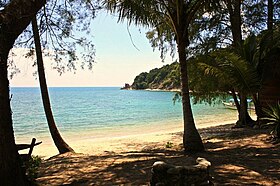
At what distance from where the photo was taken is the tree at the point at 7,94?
4199 millimetres

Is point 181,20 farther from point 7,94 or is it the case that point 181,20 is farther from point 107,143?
point 107,143

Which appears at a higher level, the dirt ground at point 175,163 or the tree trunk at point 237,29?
the tree trunk at point 237,29

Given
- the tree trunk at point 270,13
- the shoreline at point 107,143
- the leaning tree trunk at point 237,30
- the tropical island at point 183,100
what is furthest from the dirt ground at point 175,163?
the tree trunk at point 270,13

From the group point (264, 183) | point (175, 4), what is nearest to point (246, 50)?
point (175, 4)

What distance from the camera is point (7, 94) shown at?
4246 mm

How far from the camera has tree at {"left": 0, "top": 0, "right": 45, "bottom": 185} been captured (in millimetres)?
4199

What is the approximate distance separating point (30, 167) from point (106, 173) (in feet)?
4.63

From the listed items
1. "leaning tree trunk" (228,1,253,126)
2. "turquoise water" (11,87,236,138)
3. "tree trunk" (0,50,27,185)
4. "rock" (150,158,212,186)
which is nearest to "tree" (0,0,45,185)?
"tree trunk" (0,50,27,185)

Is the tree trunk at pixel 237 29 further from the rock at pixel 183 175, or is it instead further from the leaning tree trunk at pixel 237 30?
the rock at pixel 183 175

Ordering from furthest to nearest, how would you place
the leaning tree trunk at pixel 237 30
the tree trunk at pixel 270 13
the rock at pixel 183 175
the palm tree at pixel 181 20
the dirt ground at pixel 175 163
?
1. the leaning tree trunk at pixel 237 30
2. the tree trunk at pixel 270 13
3. the palm tree at pixel 181 20
4. the dirt ground at pixel 175 163
5. the rock at pixel 183 175

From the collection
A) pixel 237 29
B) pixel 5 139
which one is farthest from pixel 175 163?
pixel 237 29

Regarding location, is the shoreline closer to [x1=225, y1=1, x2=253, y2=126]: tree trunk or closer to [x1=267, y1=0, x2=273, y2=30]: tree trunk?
[x1=225, y1=1, x2=253, y2=126]: tree trunk

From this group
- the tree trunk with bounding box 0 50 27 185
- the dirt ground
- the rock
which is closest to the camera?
the rock

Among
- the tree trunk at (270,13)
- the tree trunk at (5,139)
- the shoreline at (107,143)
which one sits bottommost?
the shoreline at (107,143)
